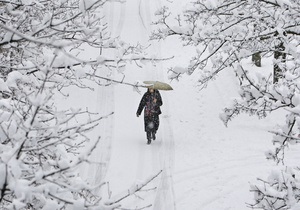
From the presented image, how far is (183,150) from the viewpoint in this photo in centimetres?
1275

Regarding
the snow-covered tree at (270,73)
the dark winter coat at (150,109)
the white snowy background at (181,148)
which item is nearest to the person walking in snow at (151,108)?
the dark winter coat at (150,109)

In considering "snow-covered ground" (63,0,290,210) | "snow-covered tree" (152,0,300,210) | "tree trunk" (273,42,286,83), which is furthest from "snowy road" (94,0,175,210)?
"tree trunk" (273,42,286,83)

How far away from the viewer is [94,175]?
→ 35.9 ft

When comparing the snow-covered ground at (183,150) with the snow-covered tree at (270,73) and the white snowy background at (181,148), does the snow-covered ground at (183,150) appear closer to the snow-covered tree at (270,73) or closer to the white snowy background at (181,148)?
the white snowy background at (181,148)

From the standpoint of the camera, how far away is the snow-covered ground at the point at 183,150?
10.2 meters

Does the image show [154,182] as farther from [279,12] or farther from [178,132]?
[279,12]

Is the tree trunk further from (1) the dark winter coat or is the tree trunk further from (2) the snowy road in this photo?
(2) the snowy road

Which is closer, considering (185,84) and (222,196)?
(222,196)

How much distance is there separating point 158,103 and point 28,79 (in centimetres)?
757

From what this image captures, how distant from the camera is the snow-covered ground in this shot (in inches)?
400

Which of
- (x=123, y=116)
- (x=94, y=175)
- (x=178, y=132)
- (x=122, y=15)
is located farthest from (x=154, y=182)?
(x=122, y=15)

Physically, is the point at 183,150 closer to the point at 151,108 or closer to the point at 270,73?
the point at 151,108

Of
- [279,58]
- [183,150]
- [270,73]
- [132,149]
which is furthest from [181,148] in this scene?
[270,73]

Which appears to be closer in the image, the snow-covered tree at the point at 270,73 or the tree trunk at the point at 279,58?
the snow-covered tree at the point at 270,73
